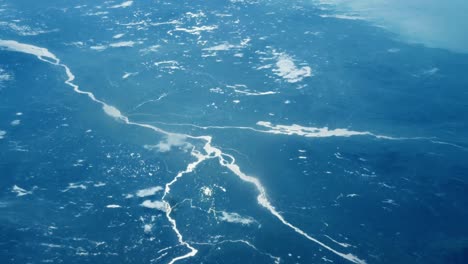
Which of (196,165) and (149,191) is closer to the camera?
(149,191)

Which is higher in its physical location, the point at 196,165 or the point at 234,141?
the point at 234,141

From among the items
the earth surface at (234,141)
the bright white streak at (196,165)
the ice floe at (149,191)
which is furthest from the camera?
the ice floe at (149,191)

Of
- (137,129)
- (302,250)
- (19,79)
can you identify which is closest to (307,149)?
(302,250)

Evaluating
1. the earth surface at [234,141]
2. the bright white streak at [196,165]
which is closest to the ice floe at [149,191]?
the earth surface at [234,141]

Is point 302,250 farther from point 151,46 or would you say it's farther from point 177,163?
A: point 151,46

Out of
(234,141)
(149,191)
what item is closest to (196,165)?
(234,141)

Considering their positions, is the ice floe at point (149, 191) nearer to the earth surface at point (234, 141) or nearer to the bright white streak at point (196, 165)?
the earth surface at point (234, 141)

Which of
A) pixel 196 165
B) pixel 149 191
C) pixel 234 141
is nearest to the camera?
pixel 149 191

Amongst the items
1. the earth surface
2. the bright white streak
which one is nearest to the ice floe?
the earth surface

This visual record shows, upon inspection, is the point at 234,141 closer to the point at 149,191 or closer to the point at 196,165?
the point at 196,165

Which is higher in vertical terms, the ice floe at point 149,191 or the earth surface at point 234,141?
the earth surface at point 234,141

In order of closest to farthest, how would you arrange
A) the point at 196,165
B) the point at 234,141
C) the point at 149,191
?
the point at 149,191 → the point at 196,165 → the point at 234,141
